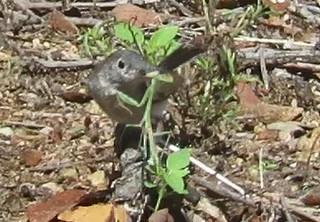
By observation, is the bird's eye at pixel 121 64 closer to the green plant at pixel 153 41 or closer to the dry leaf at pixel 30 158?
the green plant at pixel 153 41

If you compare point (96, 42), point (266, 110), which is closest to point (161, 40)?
point (266, 110)

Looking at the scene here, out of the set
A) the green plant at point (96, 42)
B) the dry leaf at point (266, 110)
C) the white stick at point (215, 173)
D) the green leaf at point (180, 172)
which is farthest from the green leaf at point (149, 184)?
the green plant at point (96, 42)

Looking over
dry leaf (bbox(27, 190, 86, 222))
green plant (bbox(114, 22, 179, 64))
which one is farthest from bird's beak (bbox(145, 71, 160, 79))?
dry leaf (bbox(27, 190, 86, 222))

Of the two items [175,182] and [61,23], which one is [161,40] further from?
[61,23]

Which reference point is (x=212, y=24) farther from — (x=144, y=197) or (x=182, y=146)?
(x=144, y=197)

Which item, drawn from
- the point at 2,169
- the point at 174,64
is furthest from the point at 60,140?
the point at 174,64
